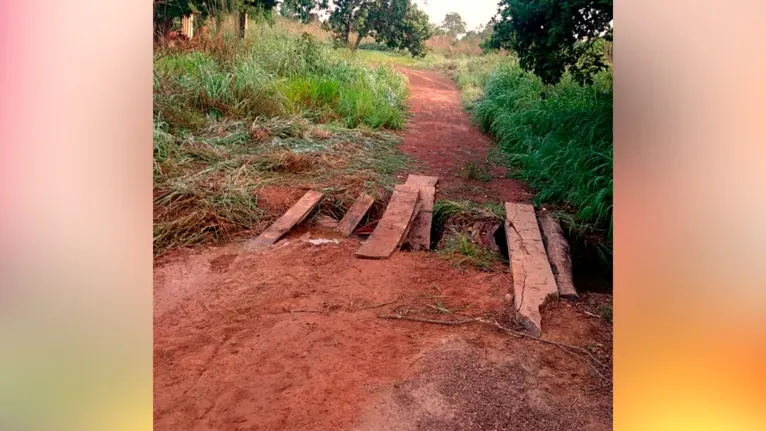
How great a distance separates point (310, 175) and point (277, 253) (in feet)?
2.47

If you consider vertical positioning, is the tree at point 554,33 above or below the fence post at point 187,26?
below

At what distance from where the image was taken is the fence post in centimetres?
311

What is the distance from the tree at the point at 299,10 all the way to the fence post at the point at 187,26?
501 millimetres

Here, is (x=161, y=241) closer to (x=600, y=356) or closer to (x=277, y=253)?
(x=277, y=253)

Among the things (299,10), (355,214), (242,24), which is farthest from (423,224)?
(242,24)

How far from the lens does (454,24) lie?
2.03 m

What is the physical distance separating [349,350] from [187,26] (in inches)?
99.5

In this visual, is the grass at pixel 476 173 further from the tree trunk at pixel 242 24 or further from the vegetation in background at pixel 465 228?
the tree trunk at pixel 242 24

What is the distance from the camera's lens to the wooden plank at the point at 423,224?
2.00 metres

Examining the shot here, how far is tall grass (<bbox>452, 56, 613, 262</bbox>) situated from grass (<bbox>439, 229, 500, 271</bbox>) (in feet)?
1.25

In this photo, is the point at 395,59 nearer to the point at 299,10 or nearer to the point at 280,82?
the point at 299,10

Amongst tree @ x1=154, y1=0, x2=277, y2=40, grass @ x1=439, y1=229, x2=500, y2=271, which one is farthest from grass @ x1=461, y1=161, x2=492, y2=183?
tree @ x1=154, y1=0, x2=277, y2=40

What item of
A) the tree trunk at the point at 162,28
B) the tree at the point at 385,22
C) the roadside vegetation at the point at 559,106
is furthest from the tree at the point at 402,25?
the tree trunk at the point at 162,28

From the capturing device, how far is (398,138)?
321cm
